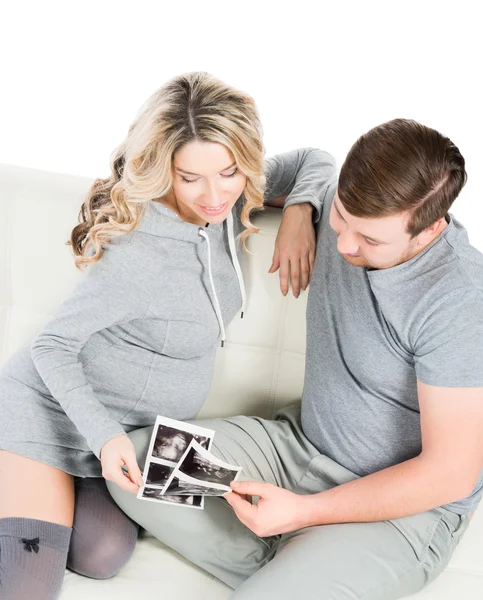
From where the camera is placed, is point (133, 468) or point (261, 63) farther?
point (261, 63)

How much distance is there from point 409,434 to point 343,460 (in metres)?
0.21

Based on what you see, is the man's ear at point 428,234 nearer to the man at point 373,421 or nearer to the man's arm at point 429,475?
the man at point 373,421

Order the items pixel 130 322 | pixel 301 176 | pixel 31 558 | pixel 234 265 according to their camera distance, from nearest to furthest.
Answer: pixel 31 558 → pixel 130 322 → pixel 234 265 → pixel 301 176

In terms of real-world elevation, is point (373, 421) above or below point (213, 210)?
below

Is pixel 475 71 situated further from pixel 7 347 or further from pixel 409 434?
pixel 7 347

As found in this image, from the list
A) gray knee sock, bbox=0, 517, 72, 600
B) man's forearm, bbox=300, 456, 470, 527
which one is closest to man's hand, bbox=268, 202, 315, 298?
man's forearm, bbox=300, 456, 470, 527

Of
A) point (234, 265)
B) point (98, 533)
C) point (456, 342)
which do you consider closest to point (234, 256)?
point (234, 265)

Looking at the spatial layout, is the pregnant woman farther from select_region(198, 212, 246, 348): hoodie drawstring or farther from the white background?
the white background

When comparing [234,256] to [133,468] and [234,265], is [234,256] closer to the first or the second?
[234,265]

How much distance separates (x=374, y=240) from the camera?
5.76 feet

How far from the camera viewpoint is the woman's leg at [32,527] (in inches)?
72.0

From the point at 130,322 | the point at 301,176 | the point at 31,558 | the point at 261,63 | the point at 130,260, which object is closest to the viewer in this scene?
the point at 31,558

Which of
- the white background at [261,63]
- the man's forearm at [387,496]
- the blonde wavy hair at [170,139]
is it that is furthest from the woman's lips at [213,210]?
the white background at [261,63]

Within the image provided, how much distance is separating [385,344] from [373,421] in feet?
0.76
